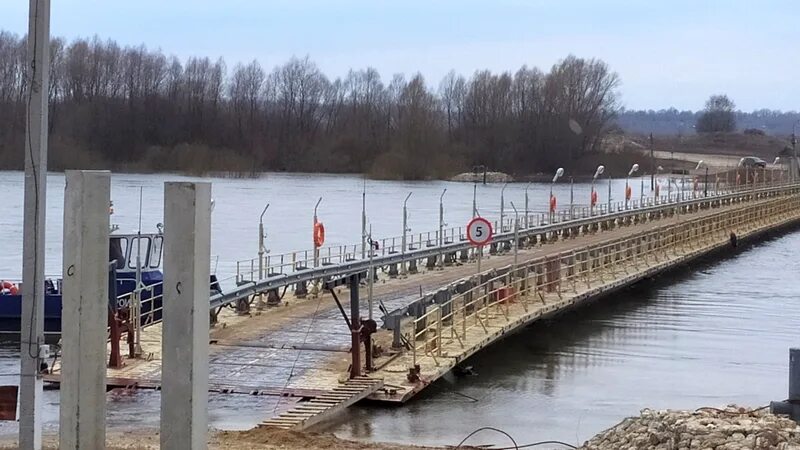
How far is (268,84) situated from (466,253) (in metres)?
107

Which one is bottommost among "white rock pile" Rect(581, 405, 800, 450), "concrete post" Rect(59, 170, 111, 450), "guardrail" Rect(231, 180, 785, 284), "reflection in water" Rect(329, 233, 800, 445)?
"reflection in water" Rect(329, 233, 800, 445)

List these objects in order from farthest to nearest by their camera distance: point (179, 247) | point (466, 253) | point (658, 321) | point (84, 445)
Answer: point (466, 253), point (658, 321), point (84, 445), point (179, 247)

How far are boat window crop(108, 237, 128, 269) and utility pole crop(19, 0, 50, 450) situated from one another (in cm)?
1916

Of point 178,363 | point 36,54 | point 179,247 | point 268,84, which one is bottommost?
point 178,363

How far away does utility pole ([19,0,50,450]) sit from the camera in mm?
10898

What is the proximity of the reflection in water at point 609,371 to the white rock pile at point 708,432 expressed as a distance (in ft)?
17.3

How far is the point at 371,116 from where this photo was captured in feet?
486

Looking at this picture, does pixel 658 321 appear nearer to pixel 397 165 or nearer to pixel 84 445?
pixel 84 445

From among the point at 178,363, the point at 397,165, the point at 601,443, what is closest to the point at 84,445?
the point at 178,363

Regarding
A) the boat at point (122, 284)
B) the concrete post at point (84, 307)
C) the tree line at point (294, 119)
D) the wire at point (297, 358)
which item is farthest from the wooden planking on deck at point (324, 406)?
the tree line at point (294, 119)

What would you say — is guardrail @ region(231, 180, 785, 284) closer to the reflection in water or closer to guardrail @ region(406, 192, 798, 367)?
guardrail @ region(406, 192, 798, 367)

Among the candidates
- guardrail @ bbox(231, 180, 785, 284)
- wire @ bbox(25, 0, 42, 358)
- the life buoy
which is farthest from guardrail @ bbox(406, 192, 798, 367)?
the life buoy

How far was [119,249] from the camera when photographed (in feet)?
99.5

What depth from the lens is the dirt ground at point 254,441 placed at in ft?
45.4
